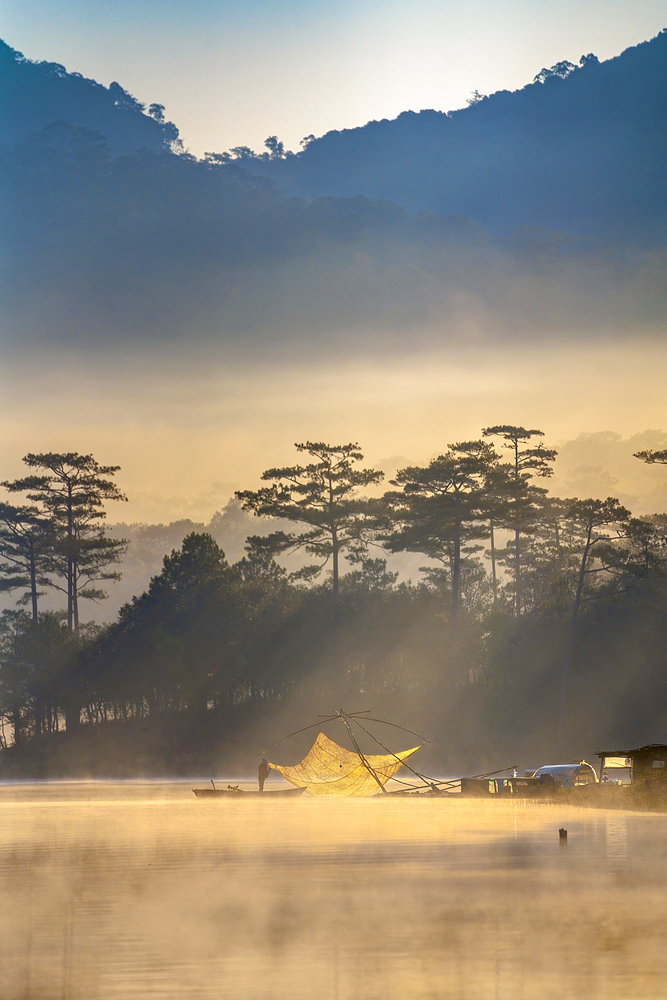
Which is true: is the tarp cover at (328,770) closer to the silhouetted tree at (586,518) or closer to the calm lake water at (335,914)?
the calm lake water at (335,914)

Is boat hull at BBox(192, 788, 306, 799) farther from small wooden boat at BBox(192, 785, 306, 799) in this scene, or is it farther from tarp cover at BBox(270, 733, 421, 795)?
tarp cover at BBox(270, 733, 421, 795)

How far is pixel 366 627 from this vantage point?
389ft

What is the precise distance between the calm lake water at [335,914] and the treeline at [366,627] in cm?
6510

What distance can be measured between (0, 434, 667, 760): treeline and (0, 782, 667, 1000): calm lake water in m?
65.1

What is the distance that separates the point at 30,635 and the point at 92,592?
9200 millimetres

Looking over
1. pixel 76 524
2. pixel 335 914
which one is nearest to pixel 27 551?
pixel 76 524

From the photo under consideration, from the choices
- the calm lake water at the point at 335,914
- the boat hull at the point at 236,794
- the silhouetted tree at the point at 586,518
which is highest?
the silhouetted tree at the point at 586,518

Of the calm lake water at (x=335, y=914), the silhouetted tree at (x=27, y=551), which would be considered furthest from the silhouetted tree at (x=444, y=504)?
the calm lake water at (x=335, y=914)

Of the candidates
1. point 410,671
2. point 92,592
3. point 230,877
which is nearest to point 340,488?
point 410,671

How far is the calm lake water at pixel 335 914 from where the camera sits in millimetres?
16984

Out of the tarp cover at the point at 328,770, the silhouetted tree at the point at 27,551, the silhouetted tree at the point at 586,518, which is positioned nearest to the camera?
the tarp cover at the point at 328,770

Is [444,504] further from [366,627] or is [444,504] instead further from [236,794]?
[236,794]

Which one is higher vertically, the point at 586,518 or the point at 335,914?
the point at 586,518

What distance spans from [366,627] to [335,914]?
315ft
